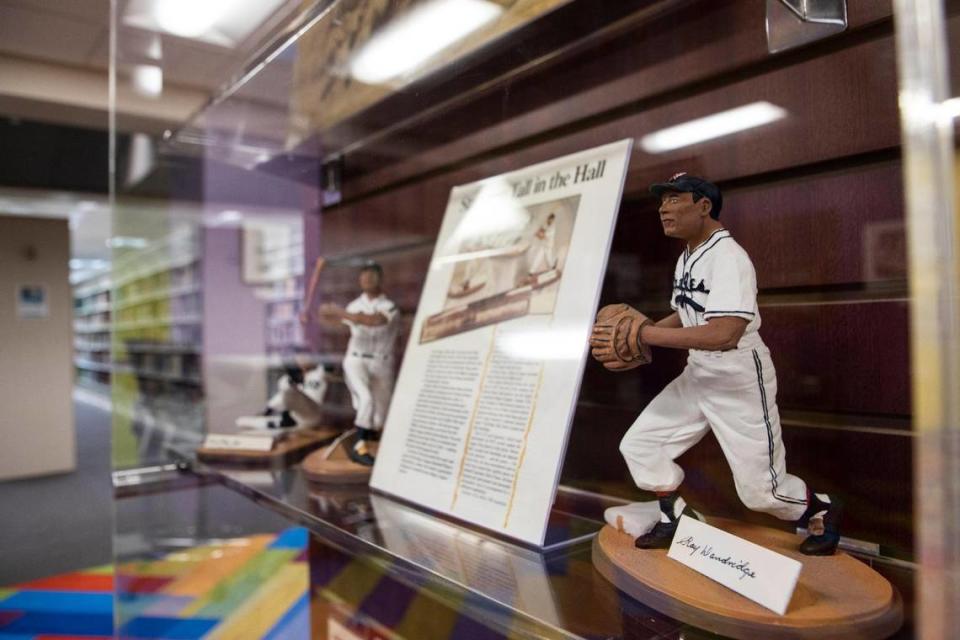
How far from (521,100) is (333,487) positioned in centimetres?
69

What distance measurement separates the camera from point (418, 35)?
3.48 feet

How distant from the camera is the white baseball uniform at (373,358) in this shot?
1.20 metres

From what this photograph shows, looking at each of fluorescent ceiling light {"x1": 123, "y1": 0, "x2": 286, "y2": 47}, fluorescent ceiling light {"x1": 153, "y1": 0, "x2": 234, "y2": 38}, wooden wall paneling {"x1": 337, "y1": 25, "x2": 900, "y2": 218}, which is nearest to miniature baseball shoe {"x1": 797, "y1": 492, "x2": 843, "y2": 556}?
wooden wall paneling {"x1": 337, "y1": 25, "x2": 900, "y2": 218}

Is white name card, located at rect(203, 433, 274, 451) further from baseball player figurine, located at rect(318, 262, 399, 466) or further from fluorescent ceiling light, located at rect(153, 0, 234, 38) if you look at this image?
fluorescent ceiling light, located at rect(153, 0, 234, 38)

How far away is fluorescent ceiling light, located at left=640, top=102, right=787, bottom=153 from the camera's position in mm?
739

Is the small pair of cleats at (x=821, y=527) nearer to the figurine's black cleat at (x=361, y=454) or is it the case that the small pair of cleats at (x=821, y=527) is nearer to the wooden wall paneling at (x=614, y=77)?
the wooden wall paneling at (x=614, y=77)

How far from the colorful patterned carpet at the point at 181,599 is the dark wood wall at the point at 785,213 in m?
1.29

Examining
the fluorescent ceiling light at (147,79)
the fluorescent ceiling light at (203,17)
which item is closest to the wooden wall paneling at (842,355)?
the fluorescent ceiling light at (203,17)

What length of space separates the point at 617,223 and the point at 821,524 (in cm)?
43

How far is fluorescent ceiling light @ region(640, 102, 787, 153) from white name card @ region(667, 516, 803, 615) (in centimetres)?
44

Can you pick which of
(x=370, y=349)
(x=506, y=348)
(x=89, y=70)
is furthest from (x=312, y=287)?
(x=89, y=70)

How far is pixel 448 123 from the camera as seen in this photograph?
3.62 ft

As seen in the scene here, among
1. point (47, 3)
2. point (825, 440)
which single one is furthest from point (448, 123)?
point (47, 3)

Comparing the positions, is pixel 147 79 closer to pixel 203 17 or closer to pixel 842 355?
pixel 203 17
